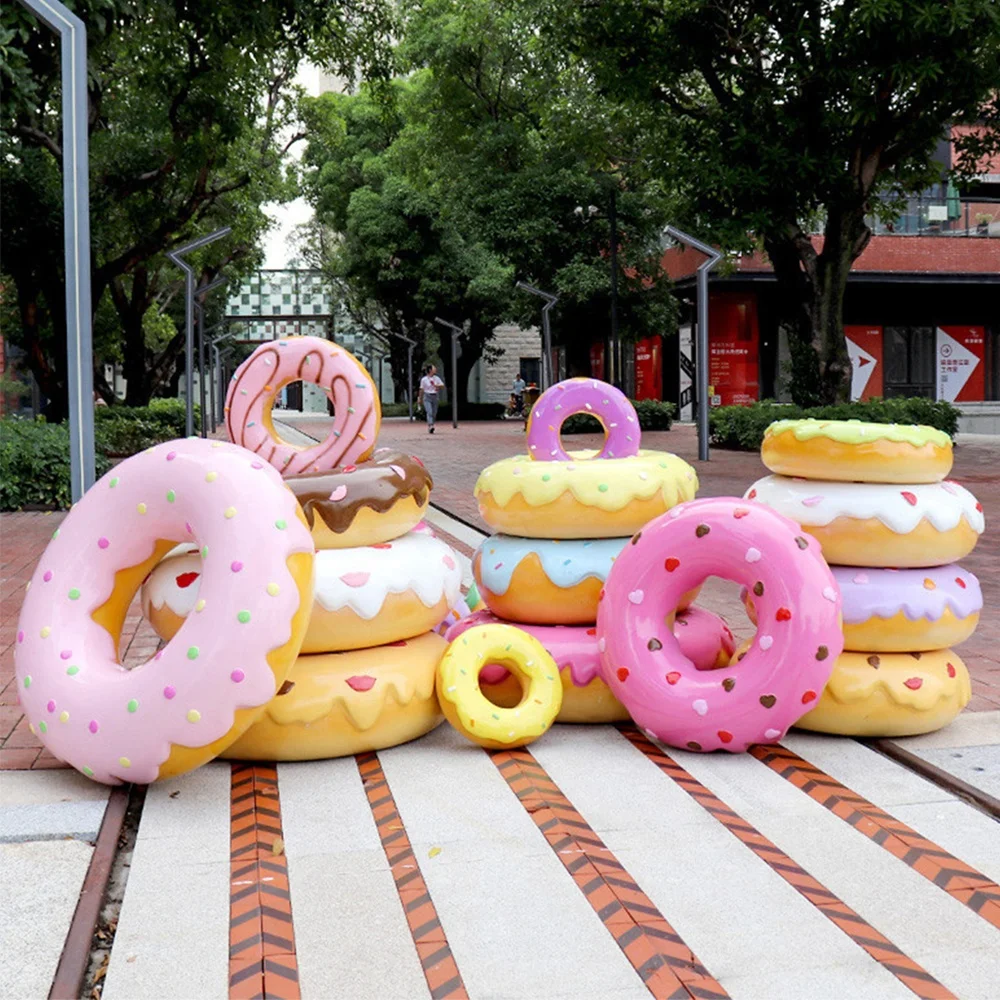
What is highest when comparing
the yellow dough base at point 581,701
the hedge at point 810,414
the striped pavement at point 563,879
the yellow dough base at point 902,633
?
the hedge at point 810,414

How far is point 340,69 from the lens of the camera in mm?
18375

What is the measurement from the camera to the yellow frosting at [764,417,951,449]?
5.06 m

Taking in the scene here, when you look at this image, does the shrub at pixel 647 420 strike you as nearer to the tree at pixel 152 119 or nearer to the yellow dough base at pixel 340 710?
the tree at pixel 152 119

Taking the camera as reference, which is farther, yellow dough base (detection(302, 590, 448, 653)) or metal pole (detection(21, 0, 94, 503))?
metal pole (detection(21, 0, 94, 503))

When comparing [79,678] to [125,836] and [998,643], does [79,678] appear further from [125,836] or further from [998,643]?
[998,643]

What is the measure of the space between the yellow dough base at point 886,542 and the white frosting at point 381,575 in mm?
1532

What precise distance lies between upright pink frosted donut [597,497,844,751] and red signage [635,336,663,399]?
35057 millimetres

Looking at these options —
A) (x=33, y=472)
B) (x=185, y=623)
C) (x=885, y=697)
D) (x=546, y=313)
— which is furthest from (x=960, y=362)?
(x=185, y=623)

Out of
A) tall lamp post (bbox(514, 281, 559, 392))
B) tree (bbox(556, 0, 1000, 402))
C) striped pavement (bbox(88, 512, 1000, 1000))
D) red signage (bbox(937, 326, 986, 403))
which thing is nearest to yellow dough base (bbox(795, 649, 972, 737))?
striped pavement (bbox(88, 512, 1000, 1000))

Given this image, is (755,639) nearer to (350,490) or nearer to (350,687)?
(350,687)

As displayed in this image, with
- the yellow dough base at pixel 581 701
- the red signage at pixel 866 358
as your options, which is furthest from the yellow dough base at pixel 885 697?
the red signage at pixel 866 358

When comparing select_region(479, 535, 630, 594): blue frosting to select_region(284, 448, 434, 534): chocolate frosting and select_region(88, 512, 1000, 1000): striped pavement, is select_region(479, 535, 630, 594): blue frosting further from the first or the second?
select_region(88, 512, 1000, 1000): striped pavement

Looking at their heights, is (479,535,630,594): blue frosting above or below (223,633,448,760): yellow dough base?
above

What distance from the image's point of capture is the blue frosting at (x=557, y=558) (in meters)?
5.49
